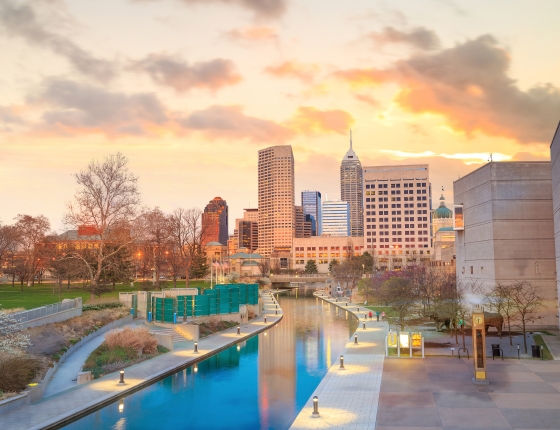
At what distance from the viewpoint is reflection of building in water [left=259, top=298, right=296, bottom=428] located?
2231 centimetres

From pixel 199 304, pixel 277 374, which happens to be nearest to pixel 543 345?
pixel 277 374

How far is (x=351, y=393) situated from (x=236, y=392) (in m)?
6.25

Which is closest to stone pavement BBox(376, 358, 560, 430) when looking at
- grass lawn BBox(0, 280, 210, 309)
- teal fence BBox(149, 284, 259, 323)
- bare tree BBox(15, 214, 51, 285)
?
teal fence BBox(149, 284, 259, 323)

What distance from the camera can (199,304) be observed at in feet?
155

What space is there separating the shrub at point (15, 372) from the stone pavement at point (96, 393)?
49.5 inches

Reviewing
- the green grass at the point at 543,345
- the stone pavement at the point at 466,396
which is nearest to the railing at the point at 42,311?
the stone pavement at the point at 466,396

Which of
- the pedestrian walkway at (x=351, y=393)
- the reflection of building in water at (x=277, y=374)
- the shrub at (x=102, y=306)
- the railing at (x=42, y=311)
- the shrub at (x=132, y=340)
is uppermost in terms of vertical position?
the railing at (x=42, y=311)

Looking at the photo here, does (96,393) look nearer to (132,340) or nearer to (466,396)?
(132,340)

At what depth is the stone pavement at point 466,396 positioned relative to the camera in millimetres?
18000

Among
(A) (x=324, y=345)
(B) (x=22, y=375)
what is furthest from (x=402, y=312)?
(B) (x=22, y=375)

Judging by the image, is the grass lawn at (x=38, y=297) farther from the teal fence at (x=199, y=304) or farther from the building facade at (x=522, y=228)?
the building facade at (x=522, y=228)

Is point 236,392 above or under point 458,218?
Answer: under

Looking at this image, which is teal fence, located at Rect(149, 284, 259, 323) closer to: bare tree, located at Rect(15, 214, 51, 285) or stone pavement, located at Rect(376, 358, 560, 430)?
stone pavement, located at Rect(376, 358, 560, 430)

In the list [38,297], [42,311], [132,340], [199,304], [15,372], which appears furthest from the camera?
[38,297]
